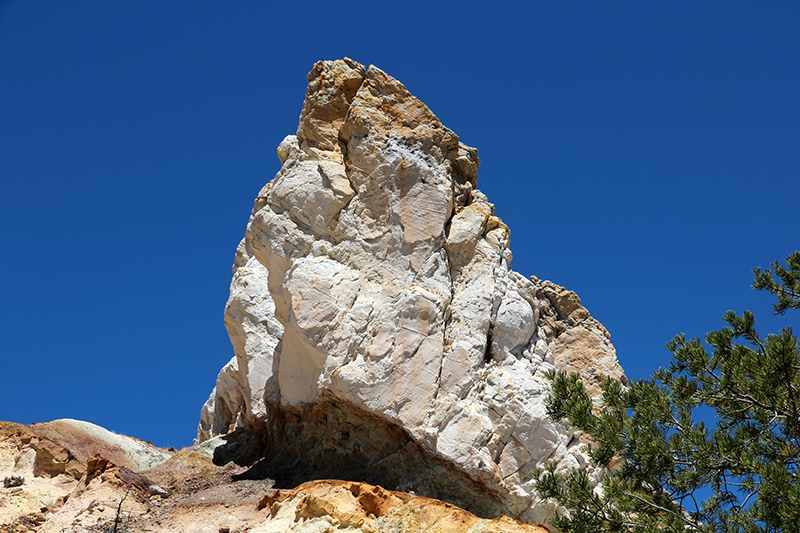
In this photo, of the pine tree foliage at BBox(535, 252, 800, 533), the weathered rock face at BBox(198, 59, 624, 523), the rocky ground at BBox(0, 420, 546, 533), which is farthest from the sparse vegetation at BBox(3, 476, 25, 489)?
the pine tree foliage at BBox(535, 252, 800, 533)

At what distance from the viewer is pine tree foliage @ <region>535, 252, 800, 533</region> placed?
10117 millimetres

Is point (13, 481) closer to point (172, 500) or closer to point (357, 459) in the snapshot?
point (172, 500)

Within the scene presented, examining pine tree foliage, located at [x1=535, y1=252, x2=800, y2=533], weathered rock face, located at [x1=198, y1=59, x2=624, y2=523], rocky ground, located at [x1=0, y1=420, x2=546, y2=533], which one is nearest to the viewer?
pine tree foliage, located at [x1=535, y1=252, x2=800, y2=533]

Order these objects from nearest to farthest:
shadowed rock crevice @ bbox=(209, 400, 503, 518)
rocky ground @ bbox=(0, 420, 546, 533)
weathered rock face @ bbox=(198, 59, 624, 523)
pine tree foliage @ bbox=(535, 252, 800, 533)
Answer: pine tree foliage @ bbox=(535, 252, 800, 533), rocky ground @ bbox=(0, 420, 546, 533), shadowed rock crevice @ bbox=(209, 400, 503, 518), weathered rock face @ bbox=(198, 59, 624, 523)

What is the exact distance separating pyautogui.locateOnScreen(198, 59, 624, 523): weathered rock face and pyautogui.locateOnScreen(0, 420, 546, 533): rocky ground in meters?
1.88

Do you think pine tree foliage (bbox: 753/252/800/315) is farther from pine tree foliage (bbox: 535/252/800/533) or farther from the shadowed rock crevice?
the shadowed rock crevice

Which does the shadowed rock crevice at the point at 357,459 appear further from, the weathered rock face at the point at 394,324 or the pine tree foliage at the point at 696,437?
the pine tree foliage at the point at 696,437

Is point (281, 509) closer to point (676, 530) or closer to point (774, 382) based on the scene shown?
point (676, 530)

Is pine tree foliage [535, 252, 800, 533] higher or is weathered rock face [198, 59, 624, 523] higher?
weathered rock face [198, 59, 624, 523]

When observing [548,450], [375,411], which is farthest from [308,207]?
[548,450]

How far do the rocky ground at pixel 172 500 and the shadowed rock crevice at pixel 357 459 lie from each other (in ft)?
2.96

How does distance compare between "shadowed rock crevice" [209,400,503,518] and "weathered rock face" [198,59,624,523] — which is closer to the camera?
"shadowed rock crevice" [209,400,503,518]

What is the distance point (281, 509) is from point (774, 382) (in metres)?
9.07

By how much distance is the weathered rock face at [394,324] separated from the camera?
51.6 ft
